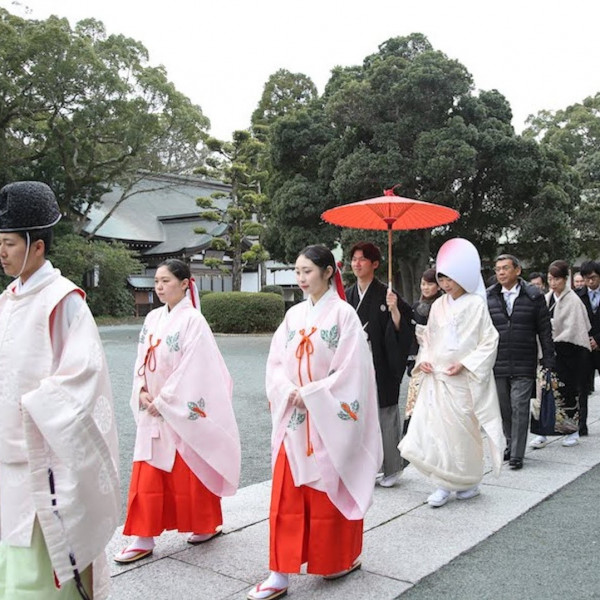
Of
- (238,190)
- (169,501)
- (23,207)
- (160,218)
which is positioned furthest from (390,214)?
(160,218)

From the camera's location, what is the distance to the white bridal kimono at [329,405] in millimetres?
3521

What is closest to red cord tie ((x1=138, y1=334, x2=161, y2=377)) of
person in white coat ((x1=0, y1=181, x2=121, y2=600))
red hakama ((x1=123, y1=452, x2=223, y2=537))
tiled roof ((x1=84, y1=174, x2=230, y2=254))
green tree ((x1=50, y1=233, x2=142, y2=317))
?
red hakama ((x1=123, y1=452, x2=223, y2=537))

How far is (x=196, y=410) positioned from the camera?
413 centimetres

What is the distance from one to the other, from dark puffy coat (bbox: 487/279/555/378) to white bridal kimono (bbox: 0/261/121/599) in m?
4.55

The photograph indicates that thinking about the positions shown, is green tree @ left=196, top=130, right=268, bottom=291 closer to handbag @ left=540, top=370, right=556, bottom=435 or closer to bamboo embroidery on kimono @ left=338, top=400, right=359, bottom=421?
handbag @ left=540, top=370, right=556, bottom=435

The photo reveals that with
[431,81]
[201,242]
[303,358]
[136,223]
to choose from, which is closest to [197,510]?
[303,358]

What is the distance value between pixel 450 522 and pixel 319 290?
2048 mm

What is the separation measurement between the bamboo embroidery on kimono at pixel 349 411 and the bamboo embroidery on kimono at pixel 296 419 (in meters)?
0.20

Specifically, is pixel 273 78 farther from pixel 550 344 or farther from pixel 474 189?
pixel 550 344

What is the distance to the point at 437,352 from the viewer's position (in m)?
5.36

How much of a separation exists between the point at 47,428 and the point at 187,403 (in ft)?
5.77

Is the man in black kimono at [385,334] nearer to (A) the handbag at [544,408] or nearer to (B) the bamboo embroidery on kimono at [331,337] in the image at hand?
(B) the bamboo embroidery on kimono at [331,337]

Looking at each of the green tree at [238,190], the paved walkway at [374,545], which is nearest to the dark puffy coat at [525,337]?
the paved walkway at [374,545]

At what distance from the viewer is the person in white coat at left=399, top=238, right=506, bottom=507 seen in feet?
16.7
